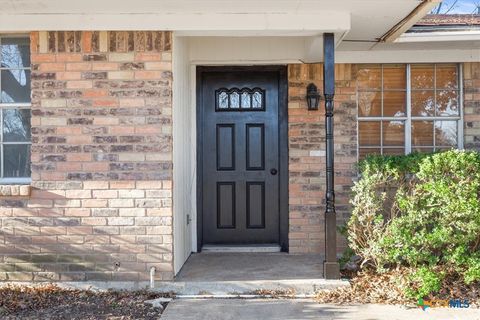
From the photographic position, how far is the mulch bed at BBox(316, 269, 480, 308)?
4699 mm

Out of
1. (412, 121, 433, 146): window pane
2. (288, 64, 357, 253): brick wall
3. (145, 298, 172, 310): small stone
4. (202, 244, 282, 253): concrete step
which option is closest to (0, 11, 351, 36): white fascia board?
(288, 64, 357, 253): brick wall

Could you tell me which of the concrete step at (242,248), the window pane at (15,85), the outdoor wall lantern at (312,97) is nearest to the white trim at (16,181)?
the window pane at (15,85)

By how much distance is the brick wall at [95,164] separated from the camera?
5.03 meters

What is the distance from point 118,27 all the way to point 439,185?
3487 millimetres

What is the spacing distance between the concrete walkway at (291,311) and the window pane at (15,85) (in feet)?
8.93

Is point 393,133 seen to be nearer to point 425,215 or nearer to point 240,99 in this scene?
point 425,215

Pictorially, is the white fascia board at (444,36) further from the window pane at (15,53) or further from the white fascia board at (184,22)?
the window pane at (15,53)

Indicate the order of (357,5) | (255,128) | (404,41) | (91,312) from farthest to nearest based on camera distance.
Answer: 1. (255,128)
2. (404,41)
3. (357,5)
4. (91,312)

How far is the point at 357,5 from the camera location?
473cm

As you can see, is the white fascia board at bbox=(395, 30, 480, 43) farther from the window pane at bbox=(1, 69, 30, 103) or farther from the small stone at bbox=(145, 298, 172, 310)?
the window pane at bbox=(1, 69, 30, 103)

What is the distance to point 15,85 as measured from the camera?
210 inches

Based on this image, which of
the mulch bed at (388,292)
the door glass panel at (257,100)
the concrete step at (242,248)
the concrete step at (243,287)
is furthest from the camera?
the door glass panel at (257,100)

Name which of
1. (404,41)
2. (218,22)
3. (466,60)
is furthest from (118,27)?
(466,60)

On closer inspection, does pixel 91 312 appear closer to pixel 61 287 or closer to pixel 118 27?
pixel 61 287
